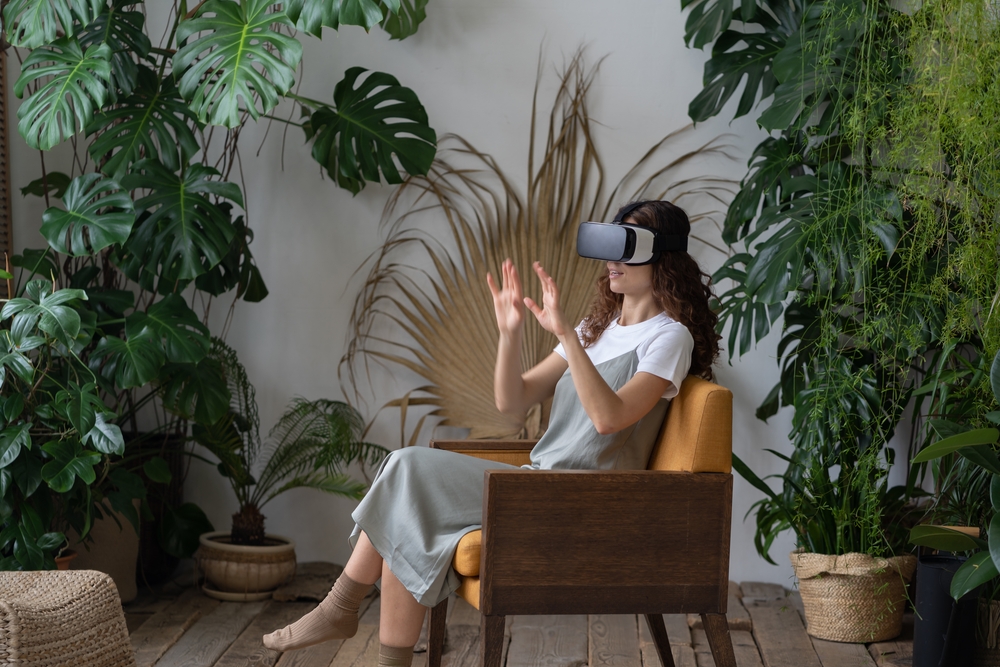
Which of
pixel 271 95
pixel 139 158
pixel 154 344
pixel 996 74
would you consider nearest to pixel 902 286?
pixel 996 74

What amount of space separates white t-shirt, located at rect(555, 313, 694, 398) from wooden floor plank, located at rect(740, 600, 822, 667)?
108cm

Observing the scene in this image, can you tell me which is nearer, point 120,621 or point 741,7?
point 120,621

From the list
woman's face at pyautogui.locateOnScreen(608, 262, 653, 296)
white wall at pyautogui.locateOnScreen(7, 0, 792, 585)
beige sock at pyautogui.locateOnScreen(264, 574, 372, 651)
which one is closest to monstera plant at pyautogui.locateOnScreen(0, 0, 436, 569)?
white wall at pyautogui.locateOnScreen(7, 0, 792, 585)

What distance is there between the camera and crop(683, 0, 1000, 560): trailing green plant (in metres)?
2.33

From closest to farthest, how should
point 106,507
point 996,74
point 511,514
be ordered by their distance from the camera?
point 511,514 → point 996,74 → point 106,507

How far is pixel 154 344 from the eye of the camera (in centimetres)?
269

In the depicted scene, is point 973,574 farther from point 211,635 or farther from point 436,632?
point 211,635

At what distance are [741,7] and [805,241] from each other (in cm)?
93

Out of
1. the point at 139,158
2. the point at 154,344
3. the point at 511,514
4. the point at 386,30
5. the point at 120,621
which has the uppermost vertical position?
the point at 386,30

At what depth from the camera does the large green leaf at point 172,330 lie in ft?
8.87

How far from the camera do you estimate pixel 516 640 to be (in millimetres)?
2764

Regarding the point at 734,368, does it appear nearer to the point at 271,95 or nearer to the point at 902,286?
the point at 902,286

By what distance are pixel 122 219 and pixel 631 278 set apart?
1442mm

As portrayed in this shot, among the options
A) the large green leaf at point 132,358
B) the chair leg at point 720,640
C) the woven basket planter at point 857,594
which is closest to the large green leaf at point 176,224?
the large green leaf at point 132,358
